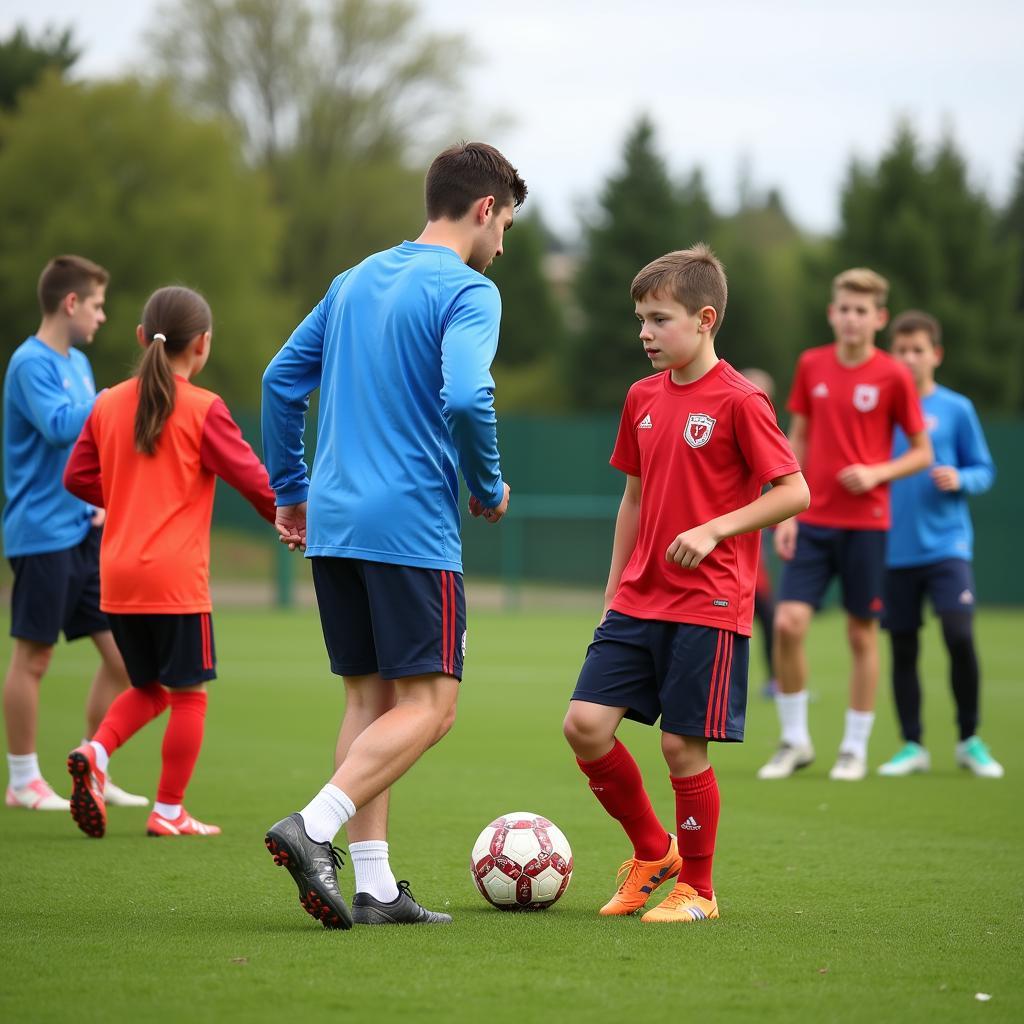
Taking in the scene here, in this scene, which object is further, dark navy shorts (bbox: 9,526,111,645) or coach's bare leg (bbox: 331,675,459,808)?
dark navy shorts (bbox: 9,526,111,645)

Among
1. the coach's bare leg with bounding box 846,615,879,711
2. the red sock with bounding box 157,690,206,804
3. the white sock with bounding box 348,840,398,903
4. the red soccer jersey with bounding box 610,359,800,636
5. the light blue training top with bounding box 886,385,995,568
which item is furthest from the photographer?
the light blue training top with bounding box 886,385,995,568

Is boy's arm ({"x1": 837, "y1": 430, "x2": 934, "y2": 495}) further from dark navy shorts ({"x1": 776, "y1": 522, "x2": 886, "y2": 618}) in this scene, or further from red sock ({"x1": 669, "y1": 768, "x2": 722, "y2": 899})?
red sock ({"x1": 669, "y1": 768, "x2": 722, "y2": 899})

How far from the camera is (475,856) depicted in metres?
4.88

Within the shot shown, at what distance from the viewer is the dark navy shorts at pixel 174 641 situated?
6066 mm

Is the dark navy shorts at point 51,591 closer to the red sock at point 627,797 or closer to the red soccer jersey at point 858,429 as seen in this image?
the red sock at point 627,797

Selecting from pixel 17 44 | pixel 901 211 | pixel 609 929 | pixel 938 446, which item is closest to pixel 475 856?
pixel 609 929

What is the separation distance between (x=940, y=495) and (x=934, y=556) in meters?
0.33

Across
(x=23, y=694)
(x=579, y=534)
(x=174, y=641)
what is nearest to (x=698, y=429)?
(x=174, y=641)

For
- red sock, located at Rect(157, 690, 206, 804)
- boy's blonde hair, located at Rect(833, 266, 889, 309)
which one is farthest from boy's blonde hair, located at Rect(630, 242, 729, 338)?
boy's blonde hair, located at Rect(833, 266, 889, 309)

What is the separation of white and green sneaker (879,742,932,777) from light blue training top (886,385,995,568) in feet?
3.26

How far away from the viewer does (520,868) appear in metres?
4.80

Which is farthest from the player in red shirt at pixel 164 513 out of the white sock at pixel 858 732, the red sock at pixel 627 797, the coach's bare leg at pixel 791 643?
the white sock at pixel 858 732

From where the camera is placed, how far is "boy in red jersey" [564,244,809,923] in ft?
15.2

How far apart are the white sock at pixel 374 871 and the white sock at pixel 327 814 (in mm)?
281
